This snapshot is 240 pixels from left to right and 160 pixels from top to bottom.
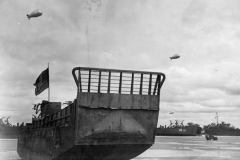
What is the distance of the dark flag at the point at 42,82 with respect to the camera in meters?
16.9

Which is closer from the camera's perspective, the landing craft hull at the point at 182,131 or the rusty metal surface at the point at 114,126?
the rusty metal surface at the point at 114,126

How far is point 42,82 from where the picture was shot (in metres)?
17.3

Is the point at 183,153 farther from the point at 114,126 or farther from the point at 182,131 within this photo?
the point at 182,131

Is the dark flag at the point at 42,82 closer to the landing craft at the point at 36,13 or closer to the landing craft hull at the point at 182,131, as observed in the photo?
the landing craft at the point at 36,13

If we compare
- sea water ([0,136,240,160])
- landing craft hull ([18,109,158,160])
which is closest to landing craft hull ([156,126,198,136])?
sea water ([0,136,240,160])

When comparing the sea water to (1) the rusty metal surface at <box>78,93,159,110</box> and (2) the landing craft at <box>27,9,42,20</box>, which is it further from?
(2) the landing craft at <box>27,9,42,20</box>

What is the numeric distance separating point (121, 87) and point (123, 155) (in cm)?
305

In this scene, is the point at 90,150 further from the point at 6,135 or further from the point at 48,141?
the point at 6,135

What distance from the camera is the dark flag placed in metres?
16.9

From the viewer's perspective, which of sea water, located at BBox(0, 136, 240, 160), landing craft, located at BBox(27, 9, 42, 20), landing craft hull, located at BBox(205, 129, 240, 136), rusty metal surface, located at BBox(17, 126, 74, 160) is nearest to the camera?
rusty metal surface, located at BBox(17, 126, 74, 160)

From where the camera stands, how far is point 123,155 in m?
12.7

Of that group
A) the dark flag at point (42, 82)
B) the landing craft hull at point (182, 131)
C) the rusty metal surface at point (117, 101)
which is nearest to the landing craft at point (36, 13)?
the dark flag at point (42, 82)

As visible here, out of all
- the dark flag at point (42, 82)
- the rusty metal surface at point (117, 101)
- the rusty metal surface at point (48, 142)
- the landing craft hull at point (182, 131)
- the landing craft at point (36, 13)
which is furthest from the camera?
the landing craft hull at point (182, 131)

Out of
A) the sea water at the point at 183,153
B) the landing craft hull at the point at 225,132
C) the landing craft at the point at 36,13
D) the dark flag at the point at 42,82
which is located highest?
the landing craft at the point at 36,13
